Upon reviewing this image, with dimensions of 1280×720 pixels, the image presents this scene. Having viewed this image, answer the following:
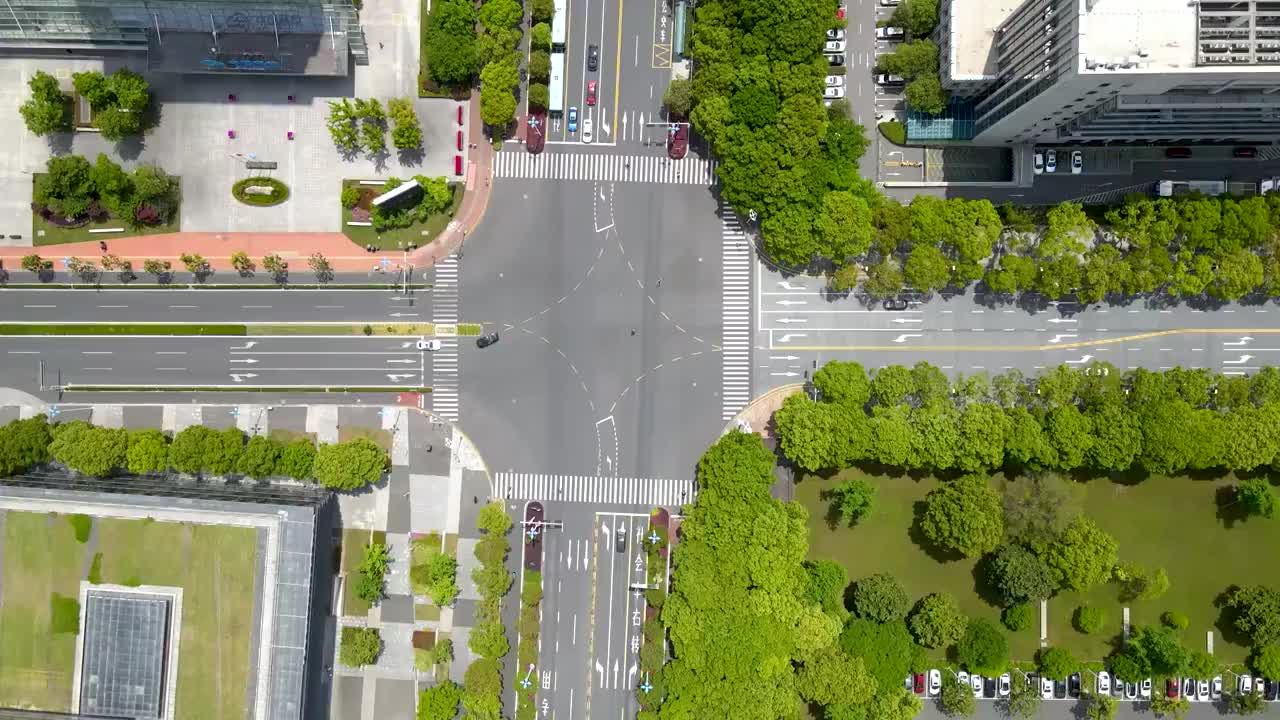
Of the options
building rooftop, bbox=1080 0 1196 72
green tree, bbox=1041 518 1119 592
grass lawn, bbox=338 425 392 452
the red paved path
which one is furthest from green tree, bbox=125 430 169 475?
building rooftop, bbox=1080 0 1196 72

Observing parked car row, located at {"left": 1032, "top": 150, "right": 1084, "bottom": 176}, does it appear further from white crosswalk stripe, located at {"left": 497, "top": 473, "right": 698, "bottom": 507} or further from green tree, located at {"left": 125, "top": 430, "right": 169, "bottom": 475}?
green tree, located at {"left": 125, "top": 430, "right": 169, "bottom": 475}

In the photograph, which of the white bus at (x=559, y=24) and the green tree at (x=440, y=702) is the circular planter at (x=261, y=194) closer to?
the white bus at (x=559, y=24)


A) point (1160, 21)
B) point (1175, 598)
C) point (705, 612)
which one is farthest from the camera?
point (1175, 598)

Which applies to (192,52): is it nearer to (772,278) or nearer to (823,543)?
(772,278)

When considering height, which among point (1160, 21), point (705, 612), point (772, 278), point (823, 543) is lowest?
point (705, 612)

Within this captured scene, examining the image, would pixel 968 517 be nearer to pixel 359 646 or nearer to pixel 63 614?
pixel 359 646

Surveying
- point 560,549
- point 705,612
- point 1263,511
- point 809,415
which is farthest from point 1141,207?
point 560,549
